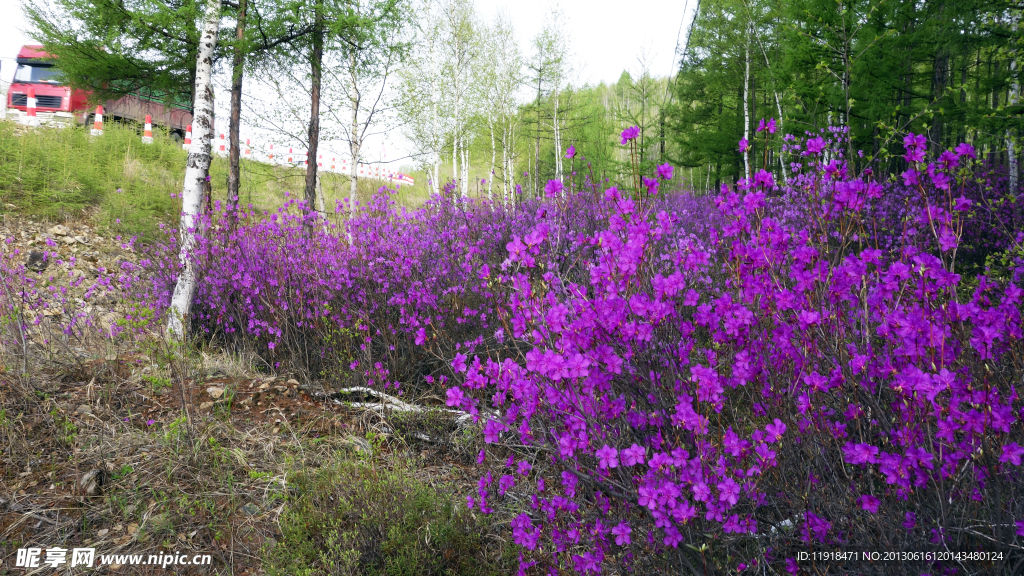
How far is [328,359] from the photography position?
4105 mm

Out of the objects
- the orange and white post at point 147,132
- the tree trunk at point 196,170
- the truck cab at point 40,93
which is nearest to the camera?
the tree trunk at point 196,170

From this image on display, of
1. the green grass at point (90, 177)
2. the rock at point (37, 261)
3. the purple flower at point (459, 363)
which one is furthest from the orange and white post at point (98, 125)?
the purple flower at point (459, 363)

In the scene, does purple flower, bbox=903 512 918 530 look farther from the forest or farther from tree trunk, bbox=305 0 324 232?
tree trunk, bbox=305 0 324 232

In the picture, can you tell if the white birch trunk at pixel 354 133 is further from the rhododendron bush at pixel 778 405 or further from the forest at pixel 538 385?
the rhododendron bush at pixel 778 405

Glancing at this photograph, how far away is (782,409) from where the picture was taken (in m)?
1.70

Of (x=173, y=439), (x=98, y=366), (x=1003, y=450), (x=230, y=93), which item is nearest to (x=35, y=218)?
(x=230, y=93)

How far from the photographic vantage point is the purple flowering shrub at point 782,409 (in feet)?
4.39

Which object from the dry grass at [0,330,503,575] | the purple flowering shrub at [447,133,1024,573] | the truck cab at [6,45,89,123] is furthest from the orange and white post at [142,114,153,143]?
the purple flowering shrub at [447,133,1024,573]

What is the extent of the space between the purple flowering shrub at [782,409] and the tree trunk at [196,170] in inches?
157

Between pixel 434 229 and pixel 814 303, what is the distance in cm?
416

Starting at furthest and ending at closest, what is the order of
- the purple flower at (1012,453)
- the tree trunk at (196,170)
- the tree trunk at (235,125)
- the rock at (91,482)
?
the tree trunk at (235,125)
the tree trunk at (196,170)
the rock at (91,482)
the purple flower at (1012,453)

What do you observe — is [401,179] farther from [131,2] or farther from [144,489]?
[144,489]

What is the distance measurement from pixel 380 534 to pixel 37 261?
953cm

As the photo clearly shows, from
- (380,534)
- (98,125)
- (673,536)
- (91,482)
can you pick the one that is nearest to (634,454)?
(673,536)
